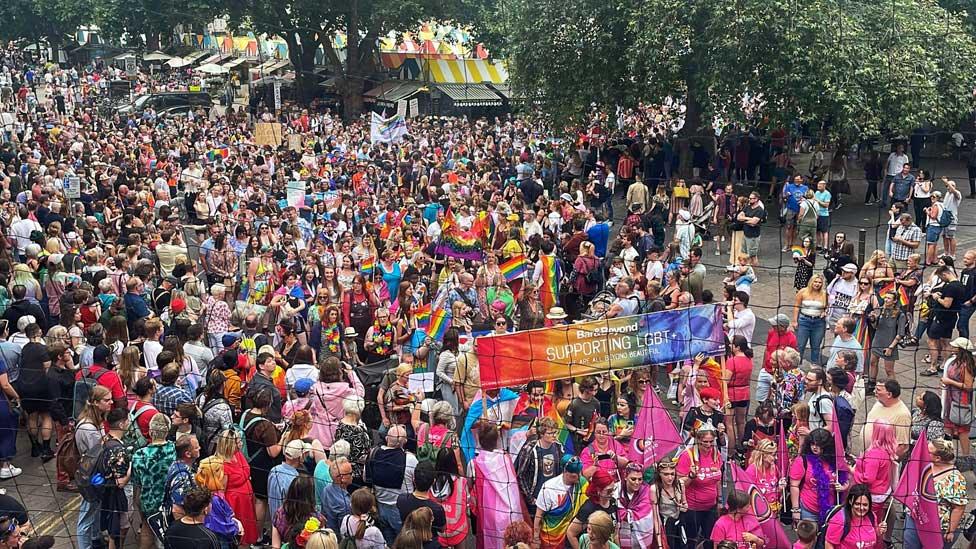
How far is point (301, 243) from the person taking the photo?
13422 millimetres

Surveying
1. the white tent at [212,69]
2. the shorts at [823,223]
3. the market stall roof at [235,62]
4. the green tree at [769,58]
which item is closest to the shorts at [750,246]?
the shorts at [823,223]

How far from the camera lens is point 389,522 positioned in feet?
21.0

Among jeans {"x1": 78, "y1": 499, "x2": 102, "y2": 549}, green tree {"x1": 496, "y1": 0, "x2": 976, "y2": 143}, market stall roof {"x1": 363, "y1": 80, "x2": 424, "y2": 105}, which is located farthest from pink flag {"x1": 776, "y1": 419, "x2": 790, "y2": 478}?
market stall roof {"x1": 363, "y1": 80, "x2": 424, "y2": 105}

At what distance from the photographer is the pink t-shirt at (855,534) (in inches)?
238

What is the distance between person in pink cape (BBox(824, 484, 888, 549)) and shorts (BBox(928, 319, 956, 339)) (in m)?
4.14

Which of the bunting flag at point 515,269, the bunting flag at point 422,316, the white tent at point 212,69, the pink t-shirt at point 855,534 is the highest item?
the white tent at point 212,69

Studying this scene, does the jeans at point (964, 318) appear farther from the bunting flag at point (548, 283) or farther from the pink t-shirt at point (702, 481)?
the pink t-shirt at point (702, 481)

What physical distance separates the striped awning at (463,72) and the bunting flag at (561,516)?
29336mm

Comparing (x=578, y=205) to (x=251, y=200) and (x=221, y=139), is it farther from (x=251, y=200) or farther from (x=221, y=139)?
(x=221, y=139)

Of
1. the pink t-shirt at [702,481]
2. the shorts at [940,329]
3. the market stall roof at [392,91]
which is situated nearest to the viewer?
the pink t-shirt at [702,481]

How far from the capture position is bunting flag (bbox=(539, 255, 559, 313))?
11.3 m

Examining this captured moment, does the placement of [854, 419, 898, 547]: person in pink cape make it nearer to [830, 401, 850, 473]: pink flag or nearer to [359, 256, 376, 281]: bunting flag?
[830, 401, 850, 473]: pink flag

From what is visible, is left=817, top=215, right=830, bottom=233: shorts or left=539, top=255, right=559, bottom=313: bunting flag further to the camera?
left=817, top=215, right=830, bottom=233: shorts

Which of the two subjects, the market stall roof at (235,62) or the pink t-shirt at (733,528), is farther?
the market stall roof at (235,62)
